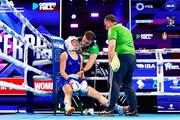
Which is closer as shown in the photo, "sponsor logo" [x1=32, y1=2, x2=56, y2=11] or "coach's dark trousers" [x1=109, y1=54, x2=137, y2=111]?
"coach's dark trousers" [x1=109, y1=54, x2=137, y2=111]

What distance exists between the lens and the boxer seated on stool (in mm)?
5016

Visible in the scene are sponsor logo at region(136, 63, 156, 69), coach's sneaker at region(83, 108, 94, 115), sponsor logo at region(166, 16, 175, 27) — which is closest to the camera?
coach's sneaker at region(83, 108, 94, 115)

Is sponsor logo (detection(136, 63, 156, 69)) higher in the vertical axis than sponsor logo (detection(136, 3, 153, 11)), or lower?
lower

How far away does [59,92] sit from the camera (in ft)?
17.1

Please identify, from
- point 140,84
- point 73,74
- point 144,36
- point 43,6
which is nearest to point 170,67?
point 140,84

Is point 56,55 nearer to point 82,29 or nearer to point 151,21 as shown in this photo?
point 82,29

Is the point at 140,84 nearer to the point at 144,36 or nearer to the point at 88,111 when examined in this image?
the point at 144,36

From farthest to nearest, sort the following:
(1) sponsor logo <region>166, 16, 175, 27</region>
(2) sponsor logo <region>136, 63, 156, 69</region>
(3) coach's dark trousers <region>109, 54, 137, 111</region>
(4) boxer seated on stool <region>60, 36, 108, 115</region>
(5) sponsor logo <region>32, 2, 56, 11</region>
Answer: (5) sponsor logo <region>32, 2, 56, 11</region>
(1) sponsor logo <region>166, 16, 175, 27</region>
(2) sponsor logo <region>136, 63, 156, 69</region>
(4) boxer seated on stool <region>60, 36, 108, 115</region>
(3) coach's dark trousers <region>109, 54, 137, 111</region>

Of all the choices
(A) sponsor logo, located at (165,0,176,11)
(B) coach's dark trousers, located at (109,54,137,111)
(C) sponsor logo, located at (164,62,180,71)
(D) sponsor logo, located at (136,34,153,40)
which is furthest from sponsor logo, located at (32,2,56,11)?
(B) coach's dark trousers, located at (109,54,137,111)

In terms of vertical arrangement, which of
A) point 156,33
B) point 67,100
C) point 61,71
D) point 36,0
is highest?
point 36,0

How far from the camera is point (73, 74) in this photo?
16.9 ft

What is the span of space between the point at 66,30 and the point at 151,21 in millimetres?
1468

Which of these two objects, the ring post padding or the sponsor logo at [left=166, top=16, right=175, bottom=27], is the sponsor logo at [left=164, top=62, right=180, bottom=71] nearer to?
the sponsor logo at [left=166, top=16, right=175, bottom=27]

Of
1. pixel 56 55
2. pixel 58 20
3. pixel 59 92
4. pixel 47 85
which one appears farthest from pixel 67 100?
pixel 58 20
